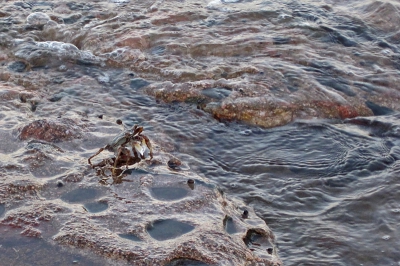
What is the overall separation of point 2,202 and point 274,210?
2.06m

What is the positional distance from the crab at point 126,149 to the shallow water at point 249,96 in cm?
23

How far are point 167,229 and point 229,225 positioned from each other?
48cm

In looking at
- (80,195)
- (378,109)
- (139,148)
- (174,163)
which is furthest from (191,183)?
(378,109)

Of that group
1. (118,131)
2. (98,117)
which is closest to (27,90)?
(98,117)

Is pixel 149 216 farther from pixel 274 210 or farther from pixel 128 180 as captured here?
pixel 274 210

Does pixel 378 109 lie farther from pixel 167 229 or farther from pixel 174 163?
pixel 167 229

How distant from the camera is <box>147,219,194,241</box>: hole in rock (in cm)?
326

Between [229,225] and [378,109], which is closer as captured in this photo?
[229,225]

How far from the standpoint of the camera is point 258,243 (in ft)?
11.5

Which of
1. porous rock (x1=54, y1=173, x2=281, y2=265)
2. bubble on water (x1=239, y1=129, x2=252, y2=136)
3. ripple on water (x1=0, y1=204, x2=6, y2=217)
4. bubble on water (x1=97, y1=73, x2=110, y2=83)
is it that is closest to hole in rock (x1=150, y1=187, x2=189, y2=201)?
porous rock (x1=54, y1=173, x2=281, y2=265)

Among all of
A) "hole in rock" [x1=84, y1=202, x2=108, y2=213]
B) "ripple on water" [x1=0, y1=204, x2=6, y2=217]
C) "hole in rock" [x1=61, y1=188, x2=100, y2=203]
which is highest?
"ripple on water" [x1=0, y1=204, x2=6, y2=217]

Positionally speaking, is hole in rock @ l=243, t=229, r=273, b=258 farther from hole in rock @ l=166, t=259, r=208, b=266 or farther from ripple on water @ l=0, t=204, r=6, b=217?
ripple on water @ l=0, t=204, r=6, b=217

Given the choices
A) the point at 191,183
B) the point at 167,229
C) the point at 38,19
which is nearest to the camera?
the point at 167,229

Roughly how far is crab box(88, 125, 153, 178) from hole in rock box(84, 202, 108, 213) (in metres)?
0.48
